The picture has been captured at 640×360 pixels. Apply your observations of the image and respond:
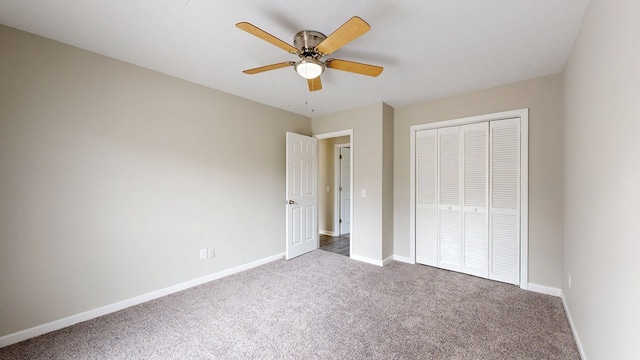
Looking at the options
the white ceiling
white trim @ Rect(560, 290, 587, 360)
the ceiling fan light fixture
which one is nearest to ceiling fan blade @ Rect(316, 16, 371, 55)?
the ceiling fan light fixture

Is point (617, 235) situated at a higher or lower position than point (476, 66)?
lower

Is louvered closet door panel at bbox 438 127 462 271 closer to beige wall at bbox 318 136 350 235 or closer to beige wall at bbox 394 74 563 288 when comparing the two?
beige wall at bbox 394 74 563 288

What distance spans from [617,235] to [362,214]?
8.97 ft

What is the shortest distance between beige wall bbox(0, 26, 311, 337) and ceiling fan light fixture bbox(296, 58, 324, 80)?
1.66 meters

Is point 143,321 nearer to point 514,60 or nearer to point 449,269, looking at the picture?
point 449,269

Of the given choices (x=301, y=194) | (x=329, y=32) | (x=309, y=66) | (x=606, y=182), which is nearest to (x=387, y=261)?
(x=301, y=194)

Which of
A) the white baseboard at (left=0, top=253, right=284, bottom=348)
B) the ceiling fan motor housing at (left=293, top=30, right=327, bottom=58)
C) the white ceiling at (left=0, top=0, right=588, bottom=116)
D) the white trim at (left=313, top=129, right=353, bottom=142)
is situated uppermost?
the white ceiling at (left=0, top=0, right=588, bottom=116)

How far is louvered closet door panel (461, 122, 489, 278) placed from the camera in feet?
10.2

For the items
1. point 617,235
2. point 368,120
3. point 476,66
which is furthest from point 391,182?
point 617,235

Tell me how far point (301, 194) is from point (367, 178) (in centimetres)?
112

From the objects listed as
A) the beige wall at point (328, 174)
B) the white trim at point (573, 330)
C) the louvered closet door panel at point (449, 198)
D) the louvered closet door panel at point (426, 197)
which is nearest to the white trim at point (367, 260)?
the louvered closet door panel at point (426, 197)

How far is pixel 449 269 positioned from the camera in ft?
11.2

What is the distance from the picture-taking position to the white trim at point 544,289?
266cm

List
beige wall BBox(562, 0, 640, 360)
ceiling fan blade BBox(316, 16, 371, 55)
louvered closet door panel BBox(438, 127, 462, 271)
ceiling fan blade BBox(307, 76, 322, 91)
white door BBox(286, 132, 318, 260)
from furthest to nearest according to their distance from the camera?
white door BBox(286, 132, 318, 260) < louvered closet door panel BBox(438, 127, 462, 271) < ceiling fan blade BBox(307, 76, 322, 91) < ceiling fan blade BBox(316, 16, 371, 55) < beige wall BBox(562, 0, 640, 360)
